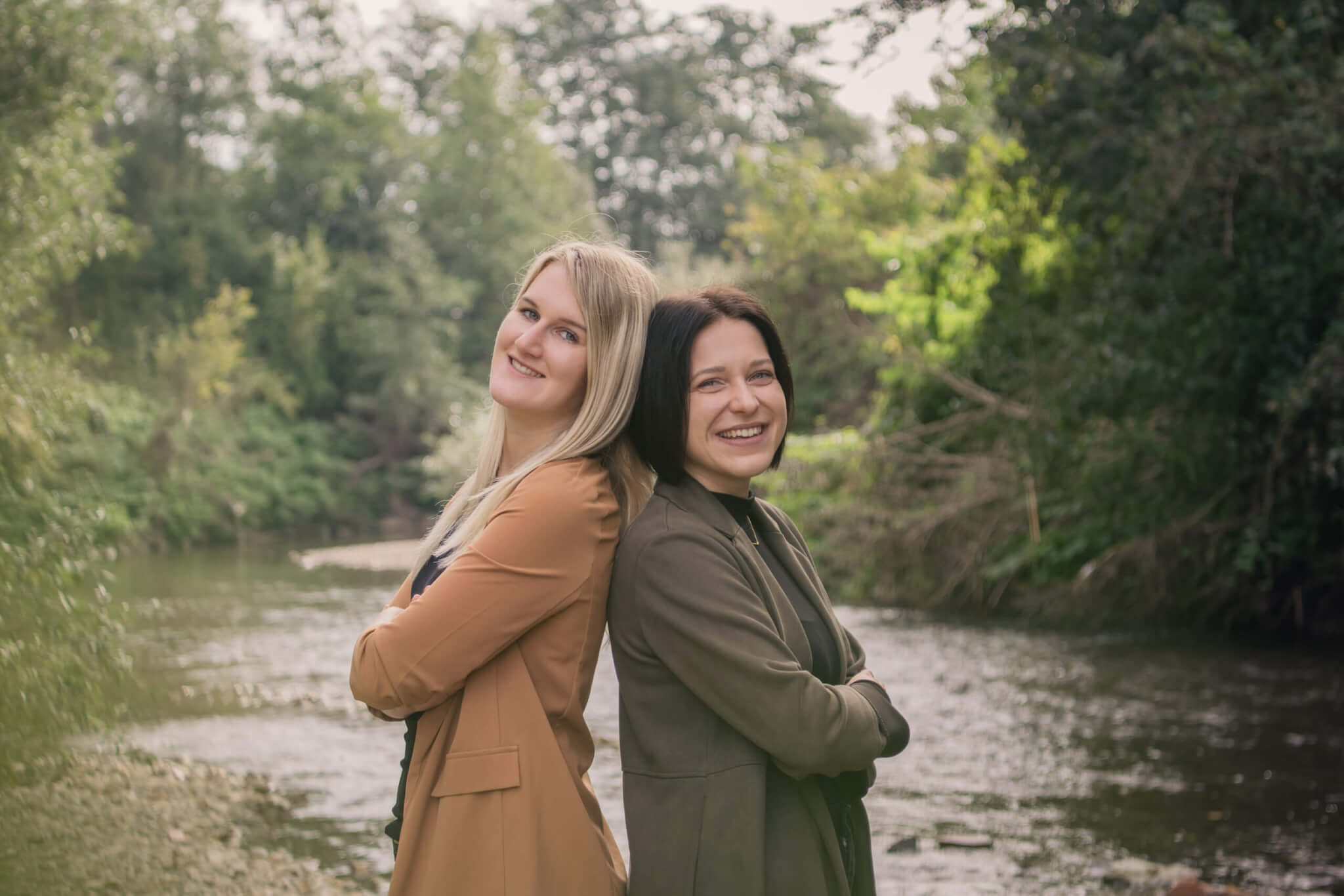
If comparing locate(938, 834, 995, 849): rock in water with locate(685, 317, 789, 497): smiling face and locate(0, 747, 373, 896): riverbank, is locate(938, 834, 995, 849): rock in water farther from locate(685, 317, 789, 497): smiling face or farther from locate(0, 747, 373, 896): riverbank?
locate(685, 317, 789, 497): smiling face

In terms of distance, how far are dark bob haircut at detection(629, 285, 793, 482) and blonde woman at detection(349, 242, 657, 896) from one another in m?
0.03

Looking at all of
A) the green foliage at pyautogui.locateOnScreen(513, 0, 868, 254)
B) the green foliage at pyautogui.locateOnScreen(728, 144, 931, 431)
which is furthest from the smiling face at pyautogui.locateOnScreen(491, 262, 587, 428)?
the green foliage at pyautogui.locateOnScreen(513, 0, 868, 254)

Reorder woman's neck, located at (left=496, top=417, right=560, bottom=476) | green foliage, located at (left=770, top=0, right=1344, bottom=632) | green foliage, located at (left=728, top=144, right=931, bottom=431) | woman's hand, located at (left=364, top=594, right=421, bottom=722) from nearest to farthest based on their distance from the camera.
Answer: woman's hand, located at (left=364, top=594, right=421, bottom=722), woman's neck, located at (left=496, top=417, right=560, bottom=476), green foliage, located at (left=770, top=0, right=1344, bottom=632), green foliage, located at (left=728, top=144, right=931, bottom=431)

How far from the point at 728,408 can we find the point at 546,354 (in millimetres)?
366

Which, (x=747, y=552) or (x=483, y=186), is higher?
(x=483, y=186)

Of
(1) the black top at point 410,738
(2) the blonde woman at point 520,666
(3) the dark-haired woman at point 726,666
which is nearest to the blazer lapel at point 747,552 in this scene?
(3) the dark-haired woman at point 726,666

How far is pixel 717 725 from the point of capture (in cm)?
231

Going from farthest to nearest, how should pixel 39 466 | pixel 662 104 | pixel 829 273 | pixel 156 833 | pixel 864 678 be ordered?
pixel 662 104 < pixel 829 273 < pixel 156 833 < pixel 39 466 < pixel 864 678

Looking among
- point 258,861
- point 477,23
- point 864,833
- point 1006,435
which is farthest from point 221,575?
point 477,23

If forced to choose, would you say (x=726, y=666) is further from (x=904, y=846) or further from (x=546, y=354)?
(x=904, y=846)

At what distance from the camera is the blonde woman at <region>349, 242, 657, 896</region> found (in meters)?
2.27

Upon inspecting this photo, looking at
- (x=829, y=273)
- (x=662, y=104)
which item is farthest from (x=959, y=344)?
(x=662, y=104)

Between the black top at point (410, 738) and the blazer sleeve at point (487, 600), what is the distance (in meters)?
0.11

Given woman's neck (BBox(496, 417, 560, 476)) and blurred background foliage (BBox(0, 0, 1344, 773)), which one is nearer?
woman's neck (BBox(496, 417, 560, 476))
